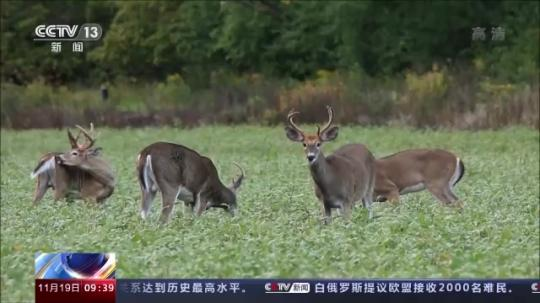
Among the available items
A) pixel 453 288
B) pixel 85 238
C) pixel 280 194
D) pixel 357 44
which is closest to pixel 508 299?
pixel 453 288

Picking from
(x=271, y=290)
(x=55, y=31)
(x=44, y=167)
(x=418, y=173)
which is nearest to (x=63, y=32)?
(x=55, y=31)

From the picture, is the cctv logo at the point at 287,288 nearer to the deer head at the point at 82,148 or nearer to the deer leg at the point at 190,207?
the deer leg at the point at 190,207

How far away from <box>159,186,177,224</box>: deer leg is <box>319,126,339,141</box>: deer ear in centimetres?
65

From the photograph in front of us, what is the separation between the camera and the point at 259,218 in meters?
5.39

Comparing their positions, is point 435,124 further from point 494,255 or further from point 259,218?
point 494,255

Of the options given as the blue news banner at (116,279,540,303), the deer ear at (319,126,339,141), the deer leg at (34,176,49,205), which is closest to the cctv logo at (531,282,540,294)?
the blue news banner at (116,279,540,303)

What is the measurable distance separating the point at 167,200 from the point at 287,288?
2013mm

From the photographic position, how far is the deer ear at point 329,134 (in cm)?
557

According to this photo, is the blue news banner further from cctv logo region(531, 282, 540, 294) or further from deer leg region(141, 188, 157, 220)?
deer leg region(141, 188, 157, 220)

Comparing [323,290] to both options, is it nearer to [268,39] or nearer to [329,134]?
[329,134]

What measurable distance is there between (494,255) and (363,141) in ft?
7.64

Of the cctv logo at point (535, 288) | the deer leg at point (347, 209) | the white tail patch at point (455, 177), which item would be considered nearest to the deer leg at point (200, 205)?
the deer leg at point (347, 209)

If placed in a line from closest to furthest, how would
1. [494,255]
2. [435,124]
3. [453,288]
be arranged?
[453,288] → [494,255] → [435,124]

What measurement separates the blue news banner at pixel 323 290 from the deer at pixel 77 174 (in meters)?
2.06
